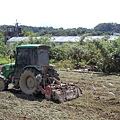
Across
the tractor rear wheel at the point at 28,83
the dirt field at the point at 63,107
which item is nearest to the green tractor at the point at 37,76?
the tractor rear wheel at the point at 28,83

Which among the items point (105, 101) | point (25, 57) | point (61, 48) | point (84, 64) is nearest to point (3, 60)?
point (61, 48)

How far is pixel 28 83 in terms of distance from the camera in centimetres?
993

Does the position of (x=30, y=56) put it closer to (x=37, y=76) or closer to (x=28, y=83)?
(x=37, y=76)

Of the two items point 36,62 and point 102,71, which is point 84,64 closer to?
point 102,71

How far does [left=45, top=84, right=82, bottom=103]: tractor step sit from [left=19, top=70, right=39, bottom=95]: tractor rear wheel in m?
0.66

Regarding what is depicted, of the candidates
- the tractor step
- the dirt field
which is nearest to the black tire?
the dirt field

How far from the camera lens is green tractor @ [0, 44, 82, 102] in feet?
30.5

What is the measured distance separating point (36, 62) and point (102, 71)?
32.1 ft

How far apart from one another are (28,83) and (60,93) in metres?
1.48

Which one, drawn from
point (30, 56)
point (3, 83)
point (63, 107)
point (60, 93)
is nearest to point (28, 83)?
point (30, 56)

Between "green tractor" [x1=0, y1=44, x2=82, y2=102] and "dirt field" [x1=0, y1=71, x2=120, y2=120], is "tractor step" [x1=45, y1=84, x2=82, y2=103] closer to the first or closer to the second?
"green tractor" [x1=0, y1=44, x2=82, y2=102]

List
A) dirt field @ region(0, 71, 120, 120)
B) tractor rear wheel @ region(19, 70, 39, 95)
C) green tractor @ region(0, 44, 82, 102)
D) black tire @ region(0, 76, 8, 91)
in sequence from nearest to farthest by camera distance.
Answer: dirt field @ region(0, 71, 120, 120) → green tractor @ region(0, 44, 82, 102) → tractor rear wheel @ region(19, 70, 39, 95) → black tire @ region(0, 76, 8, 91)

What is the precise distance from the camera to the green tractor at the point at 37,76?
929 centimetres

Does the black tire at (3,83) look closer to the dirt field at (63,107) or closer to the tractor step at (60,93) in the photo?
the dirt field at (63,107)
